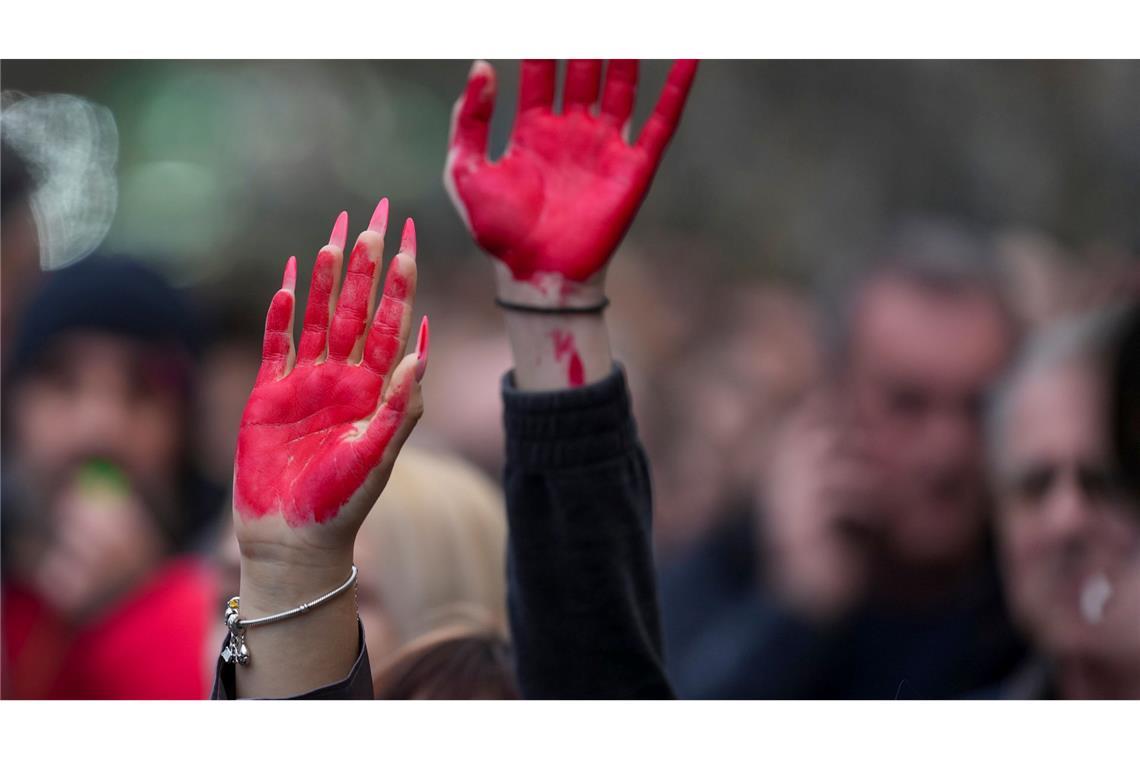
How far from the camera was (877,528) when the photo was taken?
8.52 ft

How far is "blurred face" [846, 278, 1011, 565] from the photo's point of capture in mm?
2588

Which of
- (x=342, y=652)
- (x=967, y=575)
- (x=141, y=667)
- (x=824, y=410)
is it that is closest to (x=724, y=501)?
(x=824, y=410)

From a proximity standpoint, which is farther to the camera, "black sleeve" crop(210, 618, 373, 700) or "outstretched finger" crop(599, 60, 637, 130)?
"outstretched finger" crop(599, 60, 637, 130)

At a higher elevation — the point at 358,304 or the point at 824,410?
the point at 358,304

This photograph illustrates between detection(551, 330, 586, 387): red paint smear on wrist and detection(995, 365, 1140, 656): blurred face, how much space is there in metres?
1.72

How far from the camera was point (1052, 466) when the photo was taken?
2500 millimetres

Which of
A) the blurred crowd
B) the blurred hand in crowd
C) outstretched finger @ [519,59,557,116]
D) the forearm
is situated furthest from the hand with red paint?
the blurred hand in crowd

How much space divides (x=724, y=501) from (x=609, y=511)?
61.7 inches

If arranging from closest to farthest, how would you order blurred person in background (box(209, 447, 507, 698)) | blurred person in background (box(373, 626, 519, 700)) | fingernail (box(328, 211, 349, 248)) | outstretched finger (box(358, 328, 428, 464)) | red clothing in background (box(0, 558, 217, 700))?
outstretched finger (box(358, 328, 428, 464))
fingernail (box(328, 211, 349, 248))
blurred person in background (box(373, 626, 519, 700))
blurred person in background (box(209, 447, 507, 698))
red clothing in background (box(0, 558, 217, 700))

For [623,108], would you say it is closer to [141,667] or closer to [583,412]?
[583,412]

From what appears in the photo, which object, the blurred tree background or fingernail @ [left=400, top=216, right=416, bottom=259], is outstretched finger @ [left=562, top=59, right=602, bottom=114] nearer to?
fingernail @ [left=400, top=216, right=416, bottom=259]

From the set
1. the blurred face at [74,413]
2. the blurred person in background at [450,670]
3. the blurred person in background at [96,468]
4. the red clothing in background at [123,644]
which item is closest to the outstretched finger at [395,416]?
the blurred person in background at [450,670]

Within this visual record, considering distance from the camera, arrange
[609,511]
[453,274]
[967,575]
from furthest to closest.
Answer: [453,274] → [967,575] → [609,511]

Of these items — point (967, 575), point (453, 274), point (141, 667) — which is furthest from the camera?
point (453, 274)
